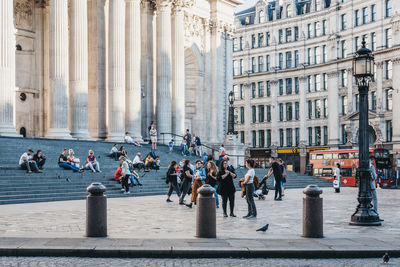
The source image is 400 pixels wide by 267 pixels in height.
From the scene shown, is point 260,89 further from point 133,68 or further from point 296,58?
point 133,68

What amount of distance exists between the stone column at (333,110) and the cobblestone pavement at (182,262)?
2924 inches

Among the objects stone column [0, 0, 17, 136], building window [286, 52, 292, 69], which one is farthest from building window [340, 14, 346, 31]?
stone column [0, 0, 17, 136]

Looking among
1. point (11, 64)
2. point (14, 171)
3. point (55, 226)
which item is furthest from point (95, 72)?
point (55, 226)

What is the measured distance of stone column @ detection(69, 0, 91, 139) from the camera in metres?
38.0

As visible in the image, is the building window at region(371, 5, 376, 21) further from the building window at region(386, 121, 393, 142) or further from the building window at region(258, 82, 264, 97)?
the building window at region(258, 82, 264, 97)

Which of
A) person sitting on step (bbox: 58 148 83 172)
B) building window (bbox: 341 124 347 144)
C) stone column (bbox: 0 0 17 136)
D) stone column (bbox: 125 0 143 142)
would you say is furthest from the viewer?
building window (bbox: 341 124 347 144)

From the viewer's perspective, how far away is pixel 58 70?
36469mm

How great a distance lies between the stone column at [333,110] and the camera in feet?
277

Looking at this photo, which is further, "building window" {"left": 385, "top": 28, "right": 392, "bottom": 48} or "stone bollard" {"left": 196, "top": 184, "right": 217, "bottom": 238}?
"building window" {"left": 385, "top": 28, "right": 392, "bottom": 48}

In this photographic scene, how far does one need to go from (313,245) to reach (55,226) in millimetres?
6889

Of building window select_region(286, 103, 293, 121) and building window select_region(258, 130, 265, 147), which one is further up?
building window select_region(286, 103, 293, 121)

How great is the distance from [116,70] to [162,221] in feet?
84.8

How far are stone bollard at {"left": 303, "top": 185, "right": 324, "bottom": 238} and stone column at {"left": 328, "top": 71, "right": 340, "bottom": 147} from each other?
71.8m

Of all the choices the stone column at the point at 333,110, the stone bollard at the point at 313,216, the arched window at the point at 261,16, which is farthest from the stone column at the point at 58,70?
the arched window at the point at 261,16
